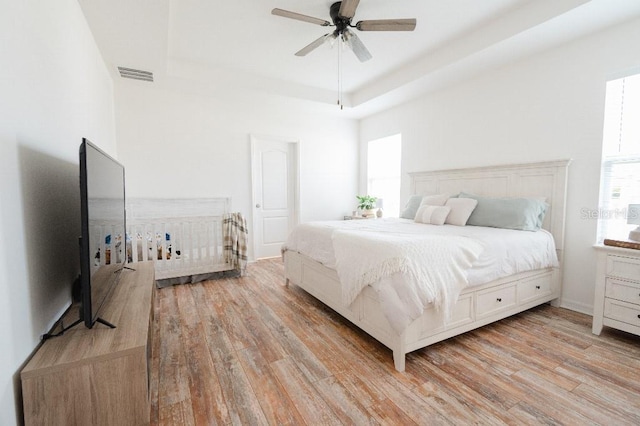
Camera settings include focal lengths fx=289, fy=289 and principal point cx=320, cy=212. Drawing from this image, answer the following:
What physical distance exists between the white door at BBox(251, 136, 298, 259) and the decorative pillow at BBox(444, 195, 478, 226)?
278 centimetres

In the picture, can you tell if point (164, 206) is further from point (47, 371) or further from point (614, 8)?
point (614, 8)

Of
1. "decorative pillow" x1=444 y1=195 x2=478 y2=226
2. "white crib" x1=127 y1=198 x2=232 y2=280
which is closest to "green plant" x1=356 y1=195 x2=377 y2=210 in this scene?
"decorative pillow" x1=444 y1=195 x2=478 y2=226

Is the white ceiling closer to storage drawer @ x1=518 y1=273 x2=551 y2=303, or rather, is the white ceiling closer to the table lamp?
the table lamp

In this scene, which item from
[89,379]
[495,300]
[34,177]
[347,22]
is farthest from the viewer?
[347,22]

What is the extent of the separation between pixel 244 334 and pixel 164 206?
2.70 meters

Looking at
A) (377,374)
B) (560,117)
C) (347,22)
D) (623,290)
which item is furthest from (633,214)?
(347,22)

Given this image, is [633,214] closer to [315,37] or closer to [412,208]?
[412,208]

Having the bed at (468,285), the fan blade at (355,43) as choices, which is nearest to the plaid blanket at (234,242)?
the bed at (468,285)

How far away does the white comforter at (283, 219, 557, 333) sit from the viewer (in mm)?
1818

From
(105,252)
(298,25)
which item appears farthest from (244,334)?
(298,25)

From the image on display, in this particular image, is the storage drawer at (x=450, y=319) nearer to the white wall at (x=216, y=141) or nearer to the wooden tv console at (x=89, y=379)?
the wooden tv console at (x=89, y=379)

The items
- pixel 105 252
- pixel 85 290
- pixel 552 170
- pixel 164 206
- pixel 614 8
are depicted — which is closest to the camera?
pixel 85 290

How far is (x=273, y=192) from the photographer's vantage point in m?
5.09

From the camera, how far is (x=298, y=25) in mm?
2898
